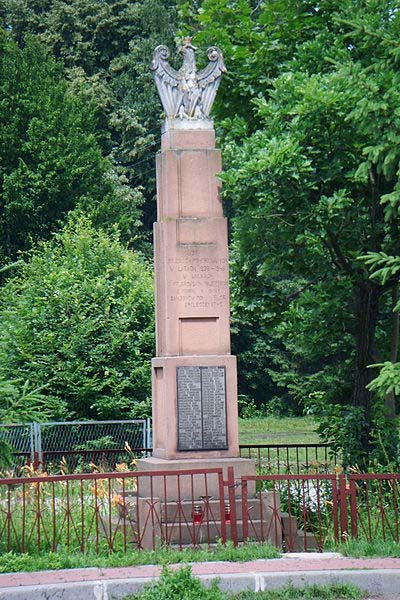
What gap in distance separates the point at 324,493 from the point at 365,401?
10.4 feet

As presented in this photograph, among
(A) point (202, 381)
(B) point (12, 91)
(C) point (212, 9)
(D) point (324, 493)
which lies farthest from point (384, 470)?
(B) point (12, 91)

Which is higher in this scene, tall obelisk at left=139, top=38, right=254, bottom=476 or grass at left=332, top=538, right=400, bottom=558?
tall obelisk at left=139, top=38, right=254, bottom=476

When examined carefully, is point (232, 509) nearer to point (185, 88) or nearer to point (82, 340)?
point (185, 88)

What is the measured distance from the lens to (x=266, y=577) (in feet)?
34.2

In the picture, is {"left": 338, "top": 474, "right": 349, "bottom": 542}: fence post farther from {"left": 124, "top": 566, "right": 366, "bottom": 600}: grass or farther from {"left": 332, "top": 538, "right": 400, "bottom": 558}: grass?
{"left": 124, "top": 566, "right": 366, "bottom": 600}: grass

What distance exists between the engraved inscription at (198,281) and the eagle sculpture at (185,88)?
224 cm

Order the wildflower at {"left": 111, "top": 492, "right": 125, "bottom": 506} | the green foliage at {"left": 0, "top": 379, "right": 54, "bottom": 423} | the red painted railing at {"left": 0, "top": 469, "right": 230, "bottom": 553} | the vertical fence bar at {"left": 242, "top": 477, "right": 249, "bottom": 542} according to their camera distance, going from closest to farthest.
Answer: the red painted railing at {"left": 0, "top": 469, "right": 230, "bottom": 553}, the vertical fence bar at {"left": 242, "top": 477, "right": 249, "bottom": 542}, the green foliage at {"left": 0, "top": 379, "right": 54, "bottom": 423}, the wildflower at {"left": 111, "top": 492, "right": 125, "bottom": 506}

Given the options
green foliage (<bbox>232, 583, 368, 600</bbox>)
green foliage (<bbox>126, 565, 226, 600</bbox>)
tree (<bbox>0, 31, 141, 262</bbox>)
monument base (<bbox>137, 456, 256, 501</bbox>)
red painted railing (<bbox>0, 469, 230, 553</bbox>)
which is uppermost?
tree (<bbox>0, 31, 141, 262</bbox>)

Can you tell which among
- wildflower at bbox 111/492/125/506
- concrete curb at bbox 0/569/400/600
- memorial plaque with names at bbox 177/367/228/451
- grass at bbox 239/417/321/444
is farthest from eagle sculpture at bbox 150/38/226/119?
grass at bbox 239/417/321/444

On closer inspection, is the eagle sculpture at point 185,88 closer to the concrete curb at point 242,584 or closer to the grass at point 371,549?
the grass at point 371,549

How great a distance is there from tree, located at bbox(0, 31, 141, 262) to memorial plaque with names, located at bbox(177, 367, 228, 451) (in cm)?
2504

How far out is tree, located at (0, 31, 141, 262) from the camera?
39781 mm

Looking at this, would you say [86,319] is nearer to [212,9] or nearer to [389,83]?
[212,9]

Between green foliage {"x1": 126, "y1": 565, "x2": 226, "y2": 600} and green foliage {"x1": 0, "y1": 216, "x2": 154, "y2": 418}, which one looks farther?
green foliage {"x1": 0, "y1": 216, "x2": 154, "y2": 418}
